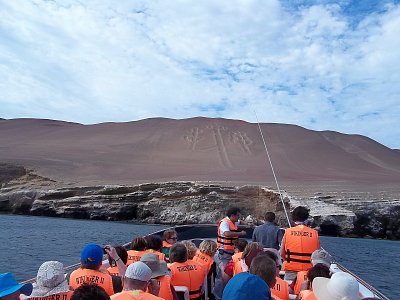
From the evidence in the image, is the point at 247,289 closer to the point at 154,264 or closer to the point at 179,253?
the point at 154,264

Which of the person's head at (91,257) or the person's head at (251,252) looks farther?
the person's head at (251,252)

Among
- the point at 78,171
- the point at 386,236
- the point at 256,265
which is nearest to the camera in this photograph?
the point at 256,265

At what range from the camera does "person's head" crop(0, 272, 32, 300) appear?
328 centimetres

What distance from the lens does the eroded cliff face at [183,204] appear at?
32.9 metres

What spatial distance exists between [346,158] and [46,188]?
5175 cm

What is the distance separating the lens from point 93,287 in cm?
277

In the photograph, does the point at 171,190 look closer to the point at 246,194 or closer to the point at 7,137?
the point at 246,194

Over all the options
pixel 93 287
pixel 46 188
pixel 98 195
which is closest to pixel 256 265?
pixel 93 287

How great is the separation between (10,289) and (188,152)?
74326 mm

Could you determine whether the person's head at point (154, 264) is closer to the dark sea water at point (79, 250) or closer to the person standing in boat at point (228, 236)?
the person standing in boat at point (228, 236)

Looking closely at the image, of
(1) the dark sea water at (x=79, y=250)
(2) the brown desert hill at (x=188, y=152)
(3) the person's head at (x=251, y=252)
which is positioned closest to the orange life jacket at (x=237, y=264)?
(3) the person's head at (x=251, y=252)

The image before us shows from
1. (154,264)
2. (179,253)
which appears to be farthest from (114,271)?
(154,264)

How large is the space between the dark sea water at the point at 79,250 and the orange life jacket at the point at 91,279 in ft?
34.2

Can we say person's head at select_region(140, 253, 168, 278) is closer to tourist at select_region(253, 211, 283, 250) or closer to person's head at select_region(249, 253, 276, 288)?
person's head at select_region(249, 253, 276, 288)
